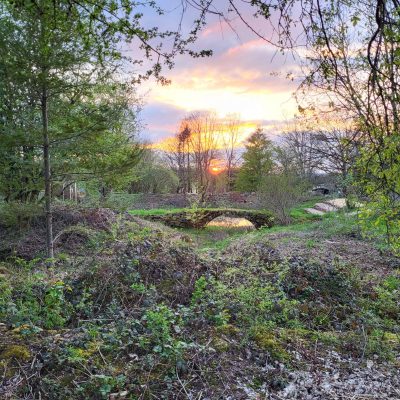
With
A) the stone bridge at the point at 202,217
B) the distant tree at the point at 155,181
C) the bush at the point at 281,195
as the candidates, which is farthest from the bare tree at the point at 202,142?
the bush at the point at 281,195

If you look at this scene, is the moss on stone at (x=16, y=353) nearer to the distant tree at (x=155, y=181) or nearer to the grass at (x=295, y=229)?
the grass at (x=295, y=229)

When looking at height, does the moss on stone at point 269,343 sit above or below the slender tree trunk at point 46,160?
below

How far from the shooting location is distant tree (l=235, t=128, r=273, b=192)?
103 feet

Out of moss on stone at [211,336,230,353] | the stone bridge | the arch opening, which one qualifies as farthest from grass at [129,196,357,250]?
moss on stone at [211,336,230,353]

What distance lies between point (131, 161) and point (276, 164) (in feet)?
77.1

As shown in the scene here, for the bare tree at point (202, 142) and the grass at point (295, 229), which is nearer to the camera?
the grass at point (295, 229)

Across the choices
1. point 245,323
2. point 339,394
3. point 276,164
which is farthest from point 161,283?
point 276,164

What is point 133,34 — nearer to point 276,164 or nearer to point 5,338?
point 5,338

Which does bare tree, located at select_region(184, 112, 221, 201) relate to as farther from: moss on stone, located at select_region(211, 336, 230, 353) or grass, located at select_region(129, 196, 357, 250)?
moss on stone, located at select_region(211, 336, 230, 353)

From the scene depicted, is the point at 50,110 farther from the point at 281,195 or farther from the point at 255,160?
the point at 255,160

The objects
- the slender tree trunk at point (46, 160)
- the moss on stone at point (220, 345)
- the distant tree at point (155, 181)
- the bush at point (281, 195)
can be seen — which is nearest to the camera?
the moss on stone at point (220, 345)

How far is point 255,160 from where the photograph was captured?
31375 mm

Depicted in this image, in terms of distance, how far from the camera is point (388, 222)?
4.25 meters

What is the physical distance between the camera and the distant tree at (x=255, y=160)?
103 ft
